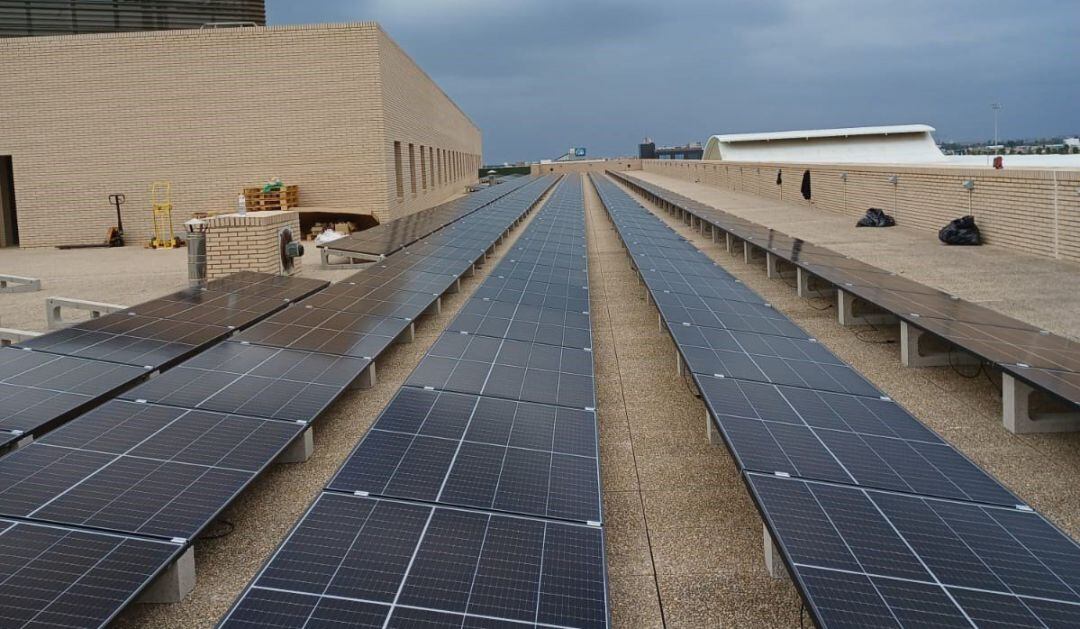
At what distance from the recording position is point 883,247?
63.9ft

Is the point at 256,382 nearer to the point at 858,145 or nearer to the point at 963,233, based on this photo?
the point at 963,233

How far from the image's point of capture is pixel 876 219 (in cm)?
2434

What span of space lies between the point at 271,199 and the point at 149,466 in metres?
22.0

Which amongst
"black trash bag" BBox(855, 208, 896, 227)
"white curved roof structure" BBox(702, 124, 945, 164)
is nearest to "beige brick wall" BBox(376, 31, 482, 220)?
"black trash bag" BBox(855, 208, 896, 227)

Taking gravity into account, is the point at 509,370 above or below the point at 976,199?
below

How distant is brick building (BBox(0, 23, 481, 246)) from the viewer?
86.6 ft

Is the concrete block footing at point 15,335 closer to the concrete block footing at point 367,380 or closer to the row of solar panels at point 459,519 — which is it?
the concrete block footing at point 367,380

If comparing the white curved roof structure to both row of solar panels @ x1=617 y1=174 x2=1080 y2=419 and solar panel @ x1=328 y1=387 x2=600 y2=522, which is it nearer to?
row of solar panels @ x1=617 y1=174 x2=1080 y2=419

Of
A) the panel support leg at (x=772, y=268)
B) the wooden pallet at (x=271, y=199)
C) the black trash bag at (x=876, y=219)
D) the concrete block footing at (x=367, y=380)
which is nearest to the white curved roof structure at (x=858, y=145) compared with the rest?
the black trash bag at (x=876, y=219)

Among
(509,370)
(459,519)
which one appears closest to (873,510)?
(459,519)

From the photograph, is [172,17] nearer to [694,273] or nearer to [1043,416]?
[694,273]

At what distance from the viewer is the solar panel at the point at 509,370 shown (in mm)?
6969

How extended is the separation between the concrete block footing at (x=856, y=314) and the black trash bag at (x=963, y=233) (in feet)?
28.5

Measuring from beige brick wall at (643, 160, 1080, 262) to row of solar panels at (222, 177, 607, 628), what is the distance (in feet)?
43.0
